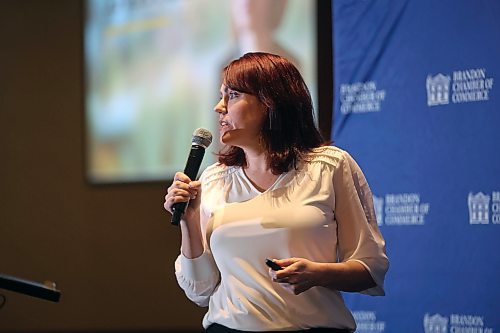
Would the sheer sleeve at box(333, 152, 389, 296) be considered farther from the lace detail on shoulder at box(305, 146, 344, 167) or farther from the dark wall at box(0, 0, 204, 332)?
the dark wall at box(0, 0, 204, 332)

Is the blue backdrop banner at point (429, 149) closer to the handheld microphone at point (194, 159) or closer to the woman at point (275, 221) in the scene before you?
the woman at point (275, 221)

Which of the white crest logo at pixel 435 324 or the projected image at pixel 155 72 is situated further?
the projected image at pixel 155 72

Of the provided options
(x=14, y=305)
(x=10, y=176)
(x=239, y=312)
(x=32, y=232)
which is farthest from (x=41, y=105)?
(x=239, y=312)

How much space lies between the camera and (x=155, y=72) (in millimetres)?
5031

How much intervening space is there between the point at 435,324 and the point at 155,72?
2.84m

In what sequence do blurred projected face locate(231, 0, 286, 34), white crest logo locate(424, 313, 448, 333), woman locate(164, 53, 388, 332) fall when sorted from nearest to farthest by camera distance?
woman locate(164, 53, 388, 332)
white crest logo locate(424, 313, 448, 333)
blurred projected face locate(231, 0, 286, 34)

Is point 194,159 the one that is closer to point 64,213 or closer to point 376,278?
point 376,278

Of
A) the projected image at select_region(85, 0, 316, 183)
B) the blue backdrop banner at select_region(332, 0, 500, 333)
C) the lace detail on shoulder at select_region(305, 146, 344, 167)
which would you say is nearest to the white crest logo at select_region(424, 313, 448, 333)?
the blue backdrop banner at select_region(332, 0, 500, 333)

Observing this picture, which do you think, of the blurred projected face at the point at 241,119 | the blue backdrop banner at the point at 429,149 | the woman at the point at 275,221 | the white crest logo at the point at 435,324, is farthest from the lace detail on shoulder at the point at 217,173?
the white crest logo at the point at 435,324

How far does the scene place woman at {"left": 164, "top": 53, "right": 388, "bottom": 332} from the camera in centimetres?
200

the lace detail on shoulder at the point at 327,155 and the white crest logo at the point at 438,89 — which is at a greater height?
the white crest logo at the point at 438,89

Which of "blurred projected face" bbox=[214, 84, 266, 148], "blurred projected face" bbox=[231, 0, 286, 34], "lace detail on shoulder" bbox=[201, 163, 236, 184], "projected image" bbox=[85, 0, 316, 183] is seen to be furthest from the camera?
"projected image" bbox=[85, 0, 316, 183]

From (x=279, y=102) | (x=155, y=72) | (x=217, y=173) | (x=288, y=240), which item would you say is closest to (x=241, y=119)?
(x=279, y=102)

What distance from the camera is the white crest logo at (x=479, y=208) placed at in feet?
8.59
